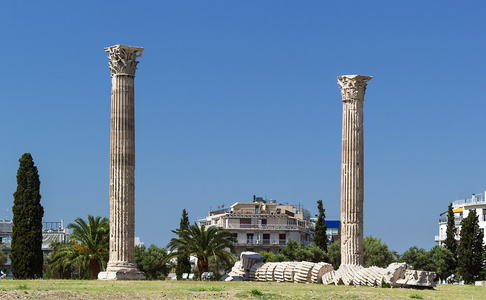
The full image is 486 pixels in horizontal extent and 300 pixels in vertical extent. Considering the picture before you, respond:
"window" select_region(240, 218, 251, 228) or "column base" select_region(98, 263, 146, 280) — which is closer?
"column base" select_region(98, 263, 146, 280)

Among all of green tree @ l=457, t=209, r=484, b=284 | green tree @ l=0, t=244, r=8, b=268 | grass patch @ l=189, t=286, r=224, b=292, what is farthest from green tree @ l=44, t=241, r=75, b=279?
green tree @ l=457, t=209, r=484, b=284

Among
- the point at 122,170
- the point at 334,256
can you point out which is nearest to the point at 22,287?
the point at 122,170

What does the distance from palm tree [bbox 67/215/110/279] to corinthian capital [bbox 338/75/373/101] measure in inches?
580

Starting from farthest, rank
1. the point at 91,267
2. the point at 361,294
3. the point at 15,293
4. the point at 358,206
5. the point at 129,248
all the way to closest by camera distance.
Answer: the point at 91,267, the point at 358,206, the point at 129,248, the point at 361,294, the point at 15,293

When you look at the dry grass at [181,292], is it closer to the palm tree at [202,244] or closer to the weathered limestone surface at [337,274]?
the weathered limestone surface at [337,274]

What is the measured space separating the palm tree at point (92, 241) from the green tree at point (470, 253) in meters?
31.5

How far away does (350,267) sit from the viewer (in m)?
47.9

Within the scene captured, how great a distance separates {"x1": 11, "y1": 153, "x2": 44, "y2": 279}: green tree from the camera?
175ft

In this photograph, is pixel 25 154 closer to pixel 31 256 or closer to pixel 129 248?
pixel 31 256

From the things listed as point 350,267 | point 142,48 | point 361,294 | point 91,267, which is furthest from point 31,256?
point 361,294

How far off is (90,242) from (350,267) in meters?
14.1

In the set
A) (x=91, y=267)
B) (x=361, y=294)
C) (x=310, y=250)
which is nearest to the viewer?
(x=361, y=294)

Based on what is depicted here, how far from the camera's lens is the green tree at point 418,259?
7588 centimetres

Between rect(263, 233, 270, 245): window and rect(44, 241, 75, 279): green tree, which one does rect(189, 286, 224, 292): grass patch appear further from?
rect(263, 233, 270, 245): window
